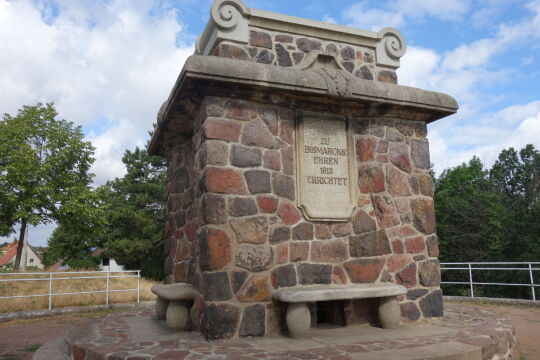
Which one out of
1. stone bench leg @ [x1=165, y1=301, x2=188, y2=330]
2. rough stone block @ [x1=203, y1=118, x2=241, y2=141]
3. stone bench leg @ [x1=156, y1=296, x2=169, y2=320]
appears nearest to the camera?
rough stone block @ [x1=203, y1=118, x2=241, y2=141]

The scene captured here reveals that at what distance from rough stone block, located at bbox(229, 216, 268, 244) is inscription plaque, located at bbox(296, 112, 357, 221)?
22.7 inches

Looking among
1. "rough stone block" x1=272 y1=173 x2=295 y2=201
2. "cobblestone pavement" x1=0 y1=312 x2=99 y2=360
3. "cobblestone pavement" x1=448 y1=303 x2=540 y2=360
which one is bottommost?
"cobblestone pavement" x1=0 y1=312 x2=99 y2=360

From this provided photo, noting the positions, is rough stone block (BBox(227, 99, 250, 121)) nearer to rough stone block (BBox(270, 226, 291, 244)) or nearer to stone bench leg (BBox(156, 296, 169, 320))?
rough stone block (BBox(270, 226, 291, 244))

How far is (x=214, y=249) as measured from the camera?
4328mm

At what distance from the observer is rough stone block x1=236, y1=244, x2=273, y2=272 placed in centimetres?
446

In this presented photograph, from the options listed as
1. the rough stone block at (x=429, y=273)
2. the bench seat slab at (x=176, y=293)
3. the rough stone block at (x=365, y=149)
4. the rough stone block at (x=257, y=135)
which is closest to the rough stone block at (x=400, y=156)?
the rough stone block at (x=365, y=149)

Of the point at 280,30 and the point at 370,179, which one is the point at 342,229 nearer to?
the point at 370,179

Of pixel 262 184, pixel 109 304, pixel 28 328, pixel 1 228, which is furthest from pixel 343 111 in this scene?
pixel 1 228

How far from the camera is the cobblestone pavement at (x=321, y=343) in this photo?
363cm

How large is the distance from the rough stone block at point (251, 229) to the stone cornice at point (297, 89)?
4.65ft

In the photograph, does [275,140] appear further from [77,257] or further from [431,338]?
[77,257]

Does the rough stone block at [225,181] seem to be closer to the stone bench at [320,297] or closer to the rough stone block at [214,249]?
the rough stone block at [214,249]

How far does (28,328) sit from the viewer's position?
318 inches

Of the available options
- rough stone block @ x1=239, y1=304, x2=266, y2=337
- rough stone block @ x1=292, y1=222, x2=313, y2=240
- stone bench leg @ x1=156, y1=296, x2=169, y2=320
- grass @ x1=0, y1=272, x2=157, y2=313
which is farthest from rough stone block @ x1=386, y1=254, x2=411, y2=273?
grass @ x1=0, y1=272, x2=157, y2=313
